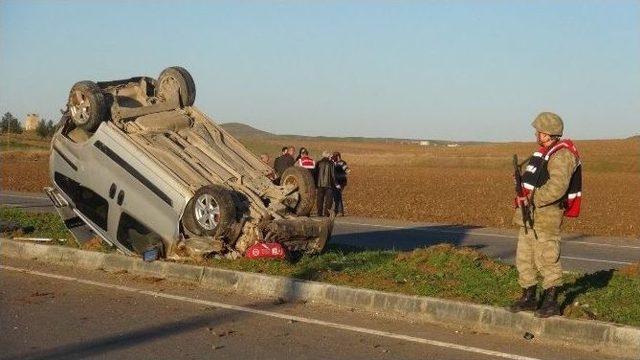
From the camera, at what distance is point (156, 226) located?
11773 mm

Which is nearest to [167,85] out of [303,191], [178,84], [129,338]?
[178,84]

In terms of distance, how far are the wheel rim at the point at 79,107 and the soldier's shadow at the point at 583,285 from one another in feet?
20.6

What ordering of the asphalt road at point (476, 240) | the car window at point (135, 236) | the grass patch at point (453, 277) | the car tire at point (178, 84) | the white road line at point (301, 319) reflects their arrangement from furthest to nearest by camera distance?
the asphalt road at point (476, 240) < the car tire at point (178, 84) < the car window at point (135, 236) < the grass patch at point (453, 277) < the white road line at point (301, 319)

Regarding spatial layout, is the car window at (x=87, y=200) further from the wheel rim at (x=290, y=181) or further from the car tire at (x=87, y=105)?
the wheel rim at (x=290, y=181)

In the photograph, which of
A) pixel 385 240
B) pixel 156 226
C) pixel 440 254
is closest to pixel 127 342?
pixel 156 226

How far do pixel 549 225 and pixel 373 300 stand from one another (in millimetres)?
2018

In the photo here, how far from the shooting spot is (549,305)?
8336 millimetres

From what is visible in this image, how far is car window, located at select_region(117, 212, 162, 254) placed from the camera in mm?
11867

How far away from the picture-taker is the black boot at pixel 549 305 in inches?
326

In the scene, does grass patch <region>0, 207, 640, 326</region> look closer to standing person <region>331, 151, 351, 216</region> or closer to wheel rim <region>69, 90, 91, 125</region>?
wheel rim <region>69, 90, 91, 125</region>

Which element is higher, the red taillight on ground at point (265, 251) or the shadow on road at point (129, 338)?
the red taillight on ground at point (265, 251)

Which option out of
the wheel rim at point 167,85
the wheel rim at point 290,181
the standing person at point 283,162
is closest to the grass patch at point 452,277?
the wheel rim at point 290,181

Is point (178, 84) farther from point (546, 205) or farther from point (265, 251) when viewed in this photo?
point (546, 205)

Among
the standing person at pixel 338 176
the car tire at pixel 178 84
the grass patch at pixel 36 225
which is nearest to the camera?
the car tire at pixel 178 84
